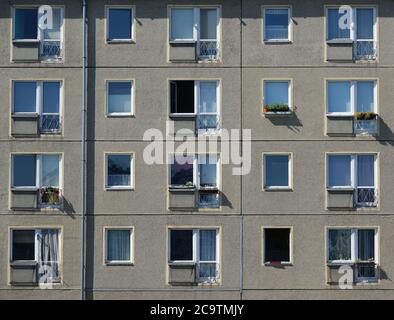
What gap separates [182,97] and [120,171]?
3395mm

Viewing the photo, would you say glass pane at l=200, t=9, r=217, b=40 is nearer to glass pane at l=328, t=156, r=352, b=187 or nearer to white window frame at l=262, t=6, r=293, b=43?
white window frame at l=262, t=6, r=293, b=43

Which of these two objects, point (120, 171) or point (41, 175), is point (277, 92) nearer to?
point (120, 171)

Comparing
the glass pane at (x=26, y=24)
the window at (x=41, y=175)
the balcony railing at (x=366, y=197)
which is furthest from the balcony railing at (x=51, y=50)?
the balcony railing at (x=366, y=197)

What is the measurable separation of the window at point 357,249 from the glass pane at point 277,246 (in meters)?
1.45

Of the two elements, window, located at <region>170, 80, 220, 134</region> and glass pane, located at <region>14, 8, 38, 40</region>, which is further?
glass pane, located at <region>14, 8, 38, 40</region>

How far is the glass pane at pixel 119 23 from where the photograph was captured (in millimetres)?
30266

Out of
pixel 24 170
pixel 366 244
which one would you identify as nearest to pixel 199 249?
pixel 366 244

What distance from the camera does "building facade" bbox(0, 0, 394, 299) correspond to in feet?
96.5

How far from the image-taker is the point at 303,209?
1163 inches

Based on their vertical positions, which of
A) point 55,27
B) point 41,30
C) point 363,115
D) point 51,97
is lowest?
point 363,115

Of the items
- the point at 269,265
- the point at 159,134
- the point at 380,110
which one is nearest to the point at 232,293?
the point at 269,265

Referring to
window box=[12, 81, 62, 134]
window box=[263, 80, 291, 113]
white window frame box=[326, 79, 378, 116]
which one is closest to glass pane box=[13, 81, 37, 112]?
window box=[12, 81, 62, 134]

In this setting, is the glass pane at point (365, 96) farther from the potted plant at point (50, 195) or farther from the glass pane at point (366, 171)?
the potted plant at point (50, 195)

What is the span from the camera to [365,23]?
98.6 ft
